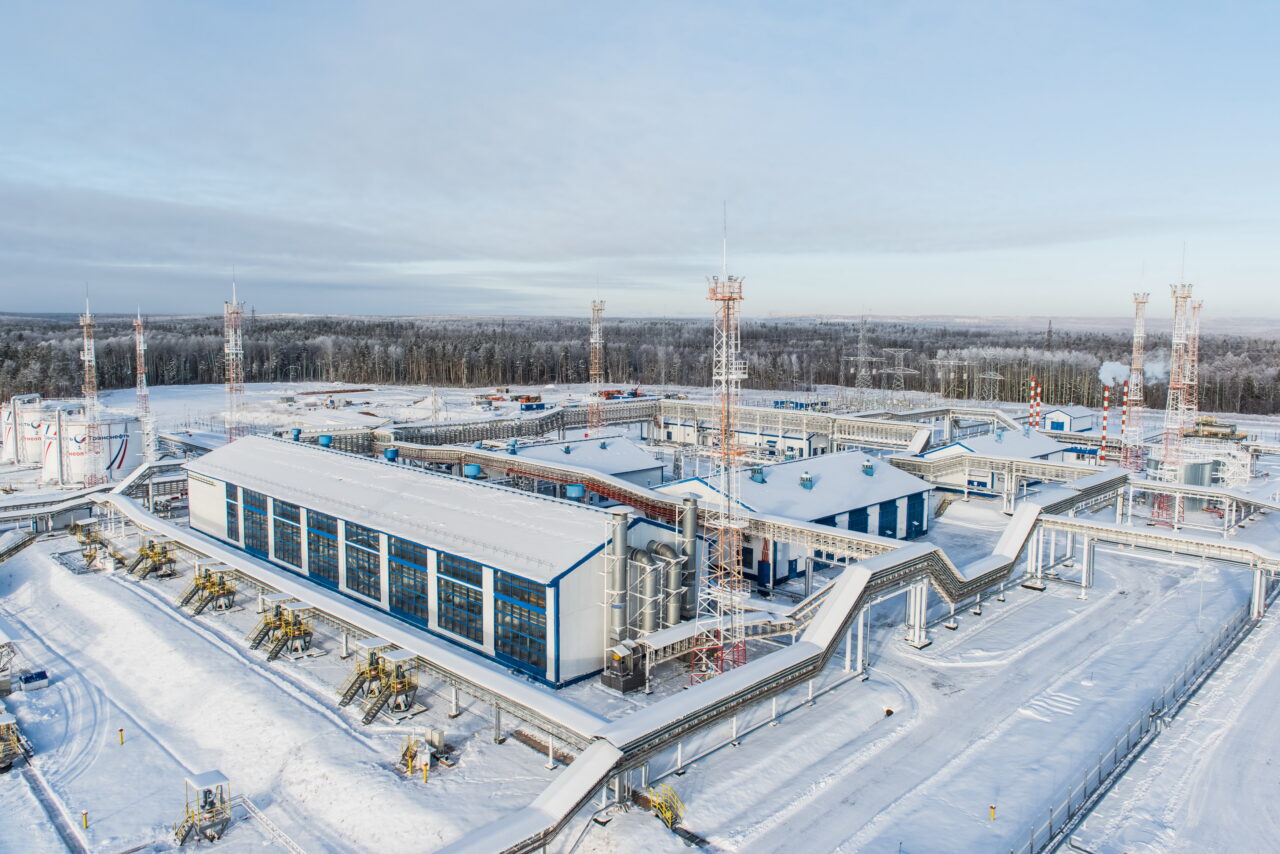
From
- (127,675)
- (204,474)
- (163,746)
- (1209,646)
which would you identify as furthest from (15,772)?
(1209,646)

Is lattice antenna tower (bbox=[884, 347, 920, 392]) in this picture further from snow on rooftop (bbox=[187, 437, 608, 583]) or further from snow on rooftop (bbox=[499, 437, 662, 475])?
snow on rooftop (bbox=[187, 437, 608, 583])

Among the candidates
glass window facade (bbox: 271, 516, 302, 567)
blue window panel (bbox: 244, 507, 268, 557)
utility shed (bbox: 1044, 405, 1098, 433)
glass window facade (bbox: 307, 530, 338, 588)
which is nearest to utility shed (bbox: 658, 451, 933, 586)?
glass window facade (bbox: 307, 530, 338, 588)

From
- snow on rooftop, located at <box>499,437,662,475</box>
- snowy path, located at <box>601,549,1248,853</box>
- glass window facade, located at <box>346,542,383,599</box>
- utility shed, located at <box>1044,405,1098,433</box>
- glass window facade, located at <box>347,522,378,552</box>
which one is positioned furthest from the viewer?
utility shed, located at <box>1044,405,1098,433</box>

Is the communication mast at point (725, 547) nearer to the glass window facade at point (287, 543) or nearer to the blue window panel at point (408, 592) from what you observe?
the blue window panel at point (408, 592)

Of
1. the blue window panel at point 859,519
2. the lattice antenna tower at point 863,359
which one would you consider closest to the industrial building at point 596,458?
the blue window panel at point 859,519

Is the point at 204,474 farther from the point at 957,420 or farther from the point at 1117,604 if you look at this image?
the point at 957,420

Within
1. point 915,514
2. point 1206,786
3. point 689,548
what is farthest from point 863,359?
point 1206,786
